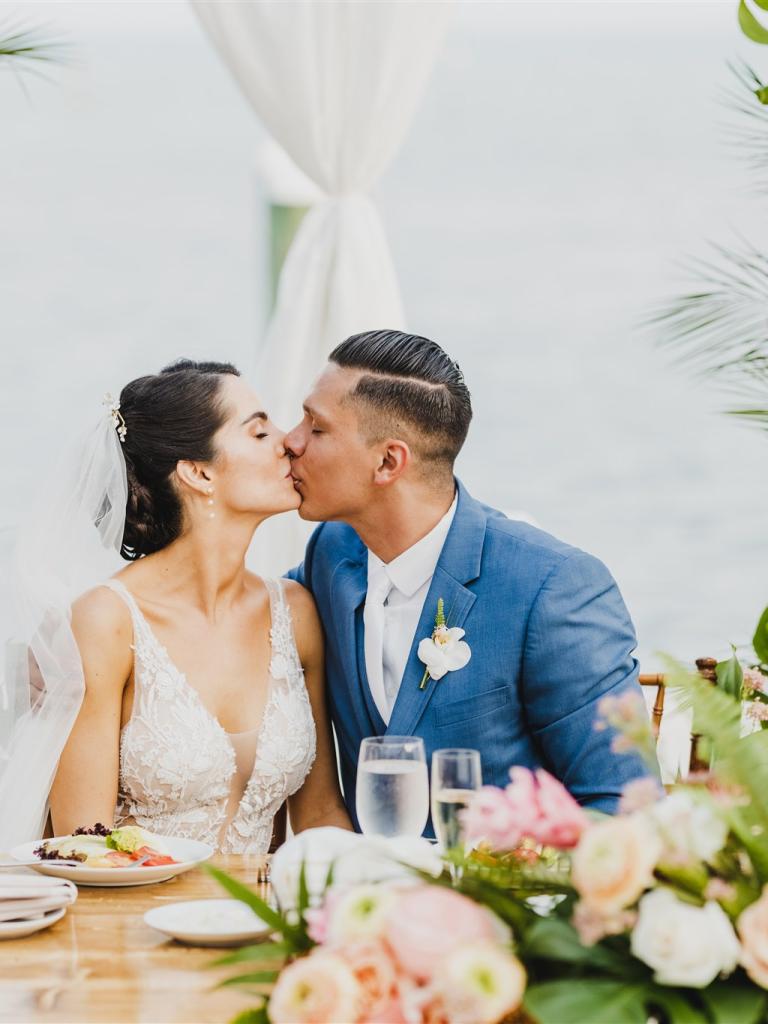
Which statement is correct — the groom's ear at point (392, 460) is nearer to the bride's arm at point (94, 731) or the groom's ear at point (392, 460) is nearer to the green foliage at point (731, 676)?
the bride's arm at point (94, 731)

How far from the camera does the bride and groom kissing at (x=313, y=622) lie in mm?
A: 2441

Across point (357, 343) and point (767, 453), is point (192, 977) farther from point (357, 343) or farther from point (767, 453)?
point (767, 453)

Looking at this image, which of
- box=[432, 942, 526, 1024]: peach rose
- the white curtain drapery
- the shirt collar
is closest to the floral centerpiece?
box=[432, 942, 526, 1024]: peach rose

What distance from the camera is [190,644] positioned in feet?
Result: 8.59

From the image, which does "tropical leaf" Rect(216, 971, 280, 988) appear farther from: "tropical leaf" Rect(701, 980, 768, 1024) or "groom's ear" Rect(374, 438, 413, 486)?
"groom's ear" Rect(374, 438, 413, 486)

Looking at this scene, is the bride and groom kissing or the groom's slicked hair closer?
the bride and groom kissing

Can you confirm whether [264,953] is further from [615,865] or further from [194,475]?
[194,475]

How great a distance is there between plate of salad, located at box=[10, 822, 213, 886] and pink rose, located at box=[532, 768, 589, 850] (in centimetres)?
86

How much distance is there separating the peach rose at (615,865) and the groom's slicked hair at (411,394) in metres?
1.75

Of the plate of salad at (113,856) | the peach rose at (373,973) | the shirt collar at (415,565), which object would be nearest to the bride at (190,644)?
the shirt collar at (415,565)

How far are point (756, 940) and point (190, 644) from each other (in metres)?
1.79

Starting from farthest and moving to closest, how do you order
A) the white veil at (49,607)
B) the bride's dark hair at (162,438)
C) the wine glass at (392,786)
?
the bride's dark hair at (162,438) → the white veil at (49,607) → the wine glass at (392,786)

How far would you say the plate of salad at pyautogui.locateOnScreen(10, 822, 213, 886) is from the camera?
5.90 feet

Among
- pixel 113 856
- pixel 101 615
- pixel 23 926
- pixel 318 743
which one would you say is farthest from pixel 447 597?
pixel 23 926
